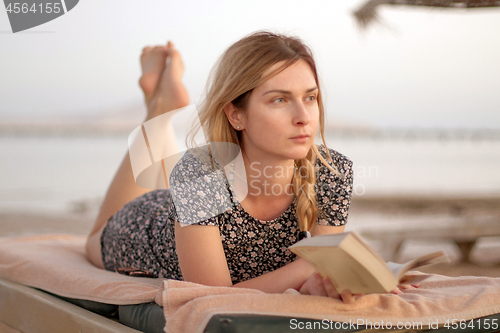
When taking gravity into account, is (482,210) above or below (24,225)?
below

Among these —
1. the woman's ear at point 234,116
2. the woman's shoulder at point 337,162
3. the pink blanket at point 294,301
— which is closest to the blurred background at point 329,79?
the woman's shoulder at point 337,162

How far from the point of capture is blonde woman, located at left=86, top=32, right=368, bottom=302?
50.8 inches

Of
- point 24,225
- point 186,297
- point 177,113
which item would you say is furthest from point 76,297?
point 24,225

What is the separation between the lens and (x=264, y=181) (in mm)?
1475

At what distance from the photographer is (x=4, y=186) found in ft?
25.4

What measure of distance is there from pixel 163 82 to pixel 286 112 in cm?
139

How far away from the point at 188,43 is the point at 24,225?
717 centimetres

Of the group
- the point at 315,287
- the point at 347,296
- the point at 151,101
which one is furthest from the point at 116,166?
the point at 347,296

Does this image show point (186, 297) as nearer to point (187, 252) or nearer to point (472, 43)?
point (187, 252)

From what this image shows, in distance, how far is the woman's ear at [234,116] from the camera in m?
1.45

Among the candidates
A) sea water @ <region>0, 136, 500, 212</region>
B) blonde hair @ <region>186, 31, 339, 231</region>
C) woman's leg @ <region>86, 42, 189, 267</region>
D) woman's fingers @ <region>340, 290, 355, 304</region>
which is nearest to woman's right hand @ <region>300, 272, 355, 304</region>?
woman's fingers @ <region>340, 290, 355, 304</region>

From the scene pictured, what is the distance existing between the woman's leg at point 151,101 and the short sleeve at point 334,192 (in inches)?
43.9

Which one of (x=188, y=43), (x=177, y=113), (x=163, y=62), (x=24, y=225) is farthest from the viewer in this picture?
(x=188, y=43)

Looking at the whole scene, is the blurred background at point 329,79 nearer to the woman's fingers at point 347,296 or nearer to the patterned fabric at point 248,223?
the patterned fabric at point 248,223
